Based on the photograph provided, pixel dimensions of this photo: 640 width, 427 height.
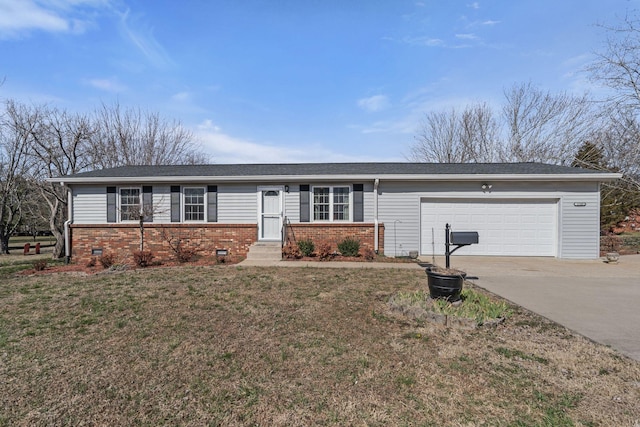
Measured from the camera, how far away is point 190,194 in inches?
429

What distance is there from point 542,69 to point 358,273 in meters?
13.6

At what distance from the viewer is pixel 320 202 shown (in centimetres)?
1070

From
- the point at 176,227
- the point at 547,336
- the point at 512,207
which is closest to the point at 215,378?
the point at 547,336

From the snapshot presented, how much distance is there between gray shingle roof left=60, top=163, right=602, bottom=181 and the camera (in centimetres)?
1045

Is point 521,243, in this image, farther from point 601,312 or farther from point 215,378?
point 215,378

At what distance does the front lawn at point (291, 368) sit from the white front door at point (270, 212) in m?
5.85

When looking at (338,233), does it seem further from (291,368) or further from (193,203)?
(291,368)

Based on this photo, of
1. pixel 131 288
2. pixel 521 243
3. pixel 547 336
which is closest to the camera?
pixel 547 336

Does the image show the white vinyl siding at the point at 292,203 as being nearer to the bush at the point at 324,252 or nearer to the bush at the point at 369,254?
the bush at the point at 324,252

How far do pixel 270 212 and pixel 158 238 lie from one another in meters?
3.92

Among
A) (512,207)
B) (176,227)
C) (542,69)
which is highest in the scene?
(542,69)

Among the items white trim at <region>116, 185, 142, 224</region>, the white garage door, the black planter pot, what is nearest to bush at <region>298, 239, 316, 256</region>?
the white garage door

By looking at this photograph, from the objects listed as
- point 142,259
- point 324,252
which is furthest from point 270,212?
point 142,259

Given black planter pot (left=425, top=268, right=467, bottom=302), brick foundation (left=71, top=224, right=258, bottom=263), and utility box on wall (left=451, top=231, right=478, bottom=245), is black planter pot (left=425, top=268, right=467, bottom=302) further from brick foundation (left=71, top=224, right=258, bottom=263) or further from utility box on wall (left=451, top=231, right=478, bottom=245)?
brick foundation (left=71, top=224, right=258, bottom=263)
